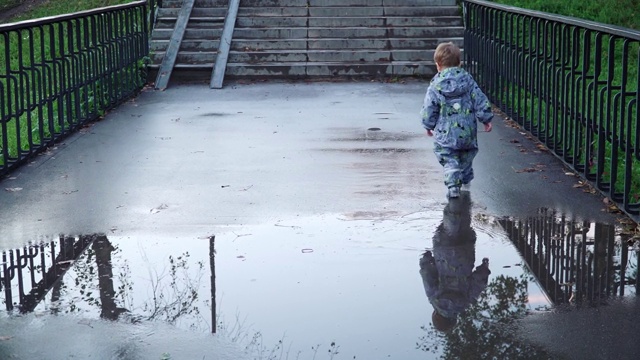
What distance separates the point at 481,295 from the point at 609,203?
2525 mm

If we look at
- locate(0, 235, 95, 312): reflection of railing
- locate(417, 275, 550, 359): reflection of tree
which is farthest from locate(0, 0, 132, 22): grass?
locate(417, 275, 550, 359): reflection of tree

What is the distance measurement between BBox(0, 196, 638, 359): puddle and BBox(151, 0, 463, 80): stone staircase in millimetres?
9660

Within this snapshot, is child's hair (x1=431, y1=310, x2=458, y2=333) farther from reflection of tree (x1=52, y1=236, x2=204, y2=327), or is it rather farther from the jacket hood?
the jacket hood

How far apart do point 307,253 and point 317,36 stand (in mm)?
11908

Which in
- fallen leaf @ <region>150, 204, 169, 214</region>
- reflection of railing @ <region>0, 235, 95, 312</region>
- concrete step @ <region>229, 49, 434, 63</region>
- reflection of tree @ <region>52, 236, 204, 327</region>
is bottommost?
fallen leaf @ <region>150, 204, 169, 214</region>

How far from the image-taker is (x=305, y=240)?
21.9ft

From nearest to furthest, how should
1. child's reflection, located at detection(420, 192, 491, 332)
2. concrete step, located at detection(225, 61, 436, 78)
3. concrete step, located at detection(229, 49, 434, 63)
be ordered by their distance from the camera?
child's reflection, located at detection(420, 192, 491, 332), concrete step, located at detection(225, 61, 436, 78), concrete step, located at detection(229, 49, 434, 63)

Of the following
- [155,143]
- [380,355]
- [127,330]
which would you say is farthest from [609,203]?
[155,143]

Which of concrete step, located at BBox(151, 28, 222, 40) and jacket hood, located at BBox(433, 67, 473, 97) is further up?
jacket hood, located at BBox(433, 67, 473, 97)

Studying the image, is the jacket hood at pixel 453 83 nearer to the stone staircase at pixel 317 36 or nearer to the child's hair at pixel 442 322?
the child's hair at pixel 442 322

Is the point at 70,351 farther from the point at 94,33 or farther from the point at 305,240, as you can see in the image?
the point at 94,33

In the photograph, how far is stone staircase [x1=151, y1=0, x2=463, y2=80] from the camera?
55.1 ft

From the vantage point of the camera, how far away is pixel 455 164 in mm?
7980

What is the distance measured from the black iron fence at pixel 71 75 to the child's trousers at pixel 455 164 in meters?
3.76
